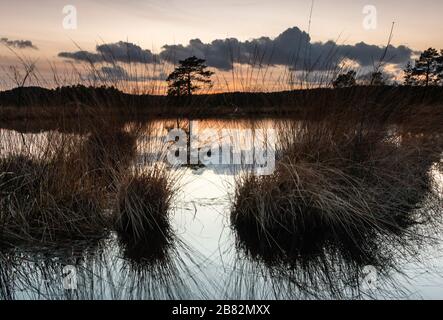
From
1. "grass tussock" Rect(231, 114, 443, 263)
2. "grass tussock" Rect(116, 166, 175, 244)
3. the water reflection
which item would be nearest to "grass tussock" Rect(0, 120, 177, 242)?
"grass tussock" Rect(116, 166, 175, 244)

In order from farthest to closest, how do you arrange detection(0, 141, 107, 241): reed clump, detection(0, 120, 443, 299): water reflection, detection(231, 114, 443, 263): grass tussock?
detection(231, 114, 443, 263): grass tussock
detection(0, 141, 107, 241): reed clump
detection(0, 120, 443, 299): water reflection

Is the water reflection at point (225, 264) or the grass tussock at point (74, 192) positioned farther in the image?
the grass tussock at point (74, 192)

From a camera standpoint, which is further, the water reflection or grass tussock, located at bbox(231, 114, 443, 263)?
grass tussock, located at bbox(231, 114, 443, 263)

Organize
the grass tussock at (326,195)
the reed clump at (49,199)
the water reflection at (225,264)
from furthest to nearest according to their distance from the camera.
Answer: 1. the grass tussock at (326,195)
2. the reed clump at (49,199)
3. the water reflection at (225,264)

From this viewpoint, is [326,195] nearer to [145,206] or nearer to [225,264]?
[225,264]

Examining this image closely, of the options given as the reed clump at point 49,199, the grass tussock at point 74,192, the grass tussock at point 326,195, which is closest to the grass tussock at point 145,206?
the grass tussock at point 74,192

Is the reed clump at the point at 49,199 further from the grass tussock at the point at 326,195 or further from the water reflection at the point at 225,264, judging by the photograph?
the grass tussock at the point at 326,195

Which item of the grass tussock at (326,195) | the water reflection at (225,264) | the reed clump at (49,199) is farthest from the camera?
the grass tussock at (326,195)

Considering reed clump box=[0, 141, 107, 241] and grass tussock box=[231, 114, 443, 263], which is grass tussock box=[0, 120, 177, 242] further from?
grass tussock box=[231, 114, 443, 263]

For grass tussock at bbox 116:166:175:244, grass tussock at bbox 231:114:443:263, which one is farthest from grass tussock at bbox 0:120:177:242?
grass tussock at bbox 231:114:443:263

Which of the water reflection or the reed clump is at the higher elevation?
the reed clump

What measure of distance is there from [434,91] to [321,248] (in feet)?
13.2

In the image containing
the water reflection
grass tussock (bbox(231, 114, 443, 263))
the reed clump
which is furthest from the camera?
grass tussock (bbox(231, 114, 443, 263))

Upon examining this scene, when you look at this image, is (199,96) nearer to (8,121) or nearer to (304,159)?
(304,159)
